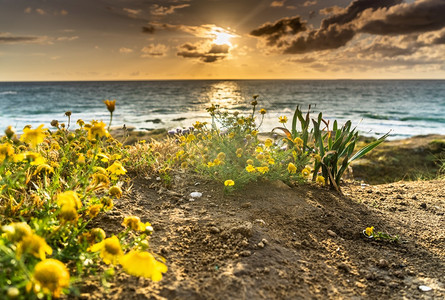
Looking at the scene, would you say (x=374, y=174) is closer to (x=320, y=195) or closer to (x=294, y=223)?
(x=320, y=195)

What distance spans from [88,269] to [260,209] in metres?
1.55

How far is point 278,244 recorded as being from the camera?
7.48 ft

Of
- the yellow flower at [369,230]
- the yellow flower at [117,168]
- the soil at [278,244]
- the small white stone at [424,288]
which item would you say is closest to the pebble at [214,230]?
the soil at [278,244]

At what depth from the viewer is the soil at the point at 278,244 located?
5.70ft

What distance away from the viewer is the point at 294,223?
268 cm

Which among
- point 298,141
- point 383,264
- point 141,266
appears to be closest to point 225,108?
point 298,141

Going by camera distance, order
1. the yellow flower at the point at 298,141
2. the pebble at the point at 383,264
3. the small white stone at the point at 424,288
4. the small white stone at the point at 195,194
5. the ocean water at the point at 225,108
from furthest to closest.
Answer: the ocean water at the point at 225,108 → the yellow flower at the point at 298,141 → the small white stone at the point at 195,194 → the pebble at the point at 383,264 → the small white stone at the point at 424,288

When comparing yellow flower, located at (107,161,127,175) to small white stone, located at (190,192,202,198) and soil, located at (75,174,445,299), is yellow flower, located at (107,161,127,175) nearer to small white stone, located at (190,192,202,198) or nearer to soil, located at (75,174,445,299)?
soil, located at (75,174,445,299)

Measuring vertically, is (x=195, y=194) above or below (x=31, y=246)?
below

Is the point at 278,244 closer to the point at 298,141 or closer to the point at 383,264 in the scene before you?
the point at 383,264

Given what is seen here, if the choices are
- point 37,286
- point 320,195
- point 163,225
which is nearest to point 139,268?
point 37,286

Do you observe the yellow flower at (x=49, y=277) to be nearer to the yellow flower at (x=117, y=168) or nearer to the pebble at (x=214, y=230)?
the yellow flower at (x=117, y=168)

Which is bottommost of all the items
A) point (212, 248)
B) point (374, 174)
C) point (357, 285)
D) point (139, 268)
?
point (374, 174)

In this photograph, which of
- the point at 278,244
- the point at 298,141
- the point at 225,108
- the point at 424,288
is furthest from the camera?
the point at 225,108
